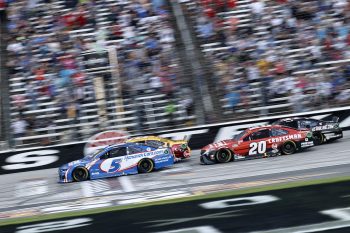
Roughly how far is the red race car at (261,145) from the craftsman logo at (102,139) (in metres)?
3.12

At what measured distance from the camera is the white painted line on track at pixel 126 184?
15800 millimetres

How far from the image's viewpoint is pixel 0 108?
2078cm

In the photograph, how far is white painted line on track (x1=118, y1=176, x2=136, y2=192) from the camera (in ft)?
51.8

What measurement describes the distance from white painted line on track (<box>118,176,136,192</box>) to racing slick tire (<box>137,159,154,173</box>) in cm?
52

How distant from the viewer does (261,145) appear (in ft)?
61.5

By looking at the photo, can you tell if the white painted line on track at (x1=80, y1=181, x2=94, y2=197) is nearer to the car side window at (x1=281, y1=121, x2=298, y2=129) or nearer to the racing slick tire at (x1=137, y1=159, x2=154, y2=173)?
the racing slick tire at (x1=137, y1=159, x2=154, y2=173)

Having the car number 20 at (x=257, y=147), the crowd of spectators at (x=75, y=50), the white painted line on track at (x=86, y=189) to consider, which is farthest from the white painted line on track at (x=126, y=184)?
A: the car number 20 at (x=257, y=147)

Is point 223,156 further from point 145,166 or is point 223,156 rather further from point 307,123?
point 307,123

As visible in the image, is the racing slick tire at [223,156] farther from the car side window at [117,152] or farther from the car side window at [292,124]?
the car side window at [117,152]

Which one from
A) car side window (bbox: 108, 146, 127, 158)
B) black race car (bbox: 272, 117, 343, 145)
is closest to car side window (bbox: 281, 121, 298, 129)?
black race car (bbox: 272, 117, 343, 145)

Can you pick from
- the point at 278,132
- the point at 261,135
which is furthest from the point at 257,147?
the point at 278,132

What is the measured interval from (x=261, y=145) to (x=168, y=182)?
366cm

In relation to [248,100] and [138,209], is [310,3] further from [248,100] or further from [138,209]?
[138,209]

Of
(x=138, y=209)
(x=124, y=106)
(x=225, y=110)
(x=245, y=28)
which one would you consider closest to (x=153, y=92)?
(x=124, y=106)
